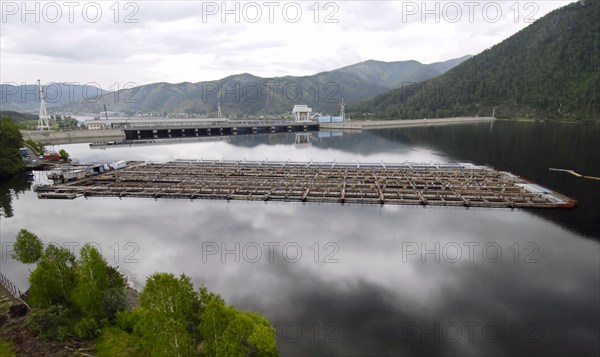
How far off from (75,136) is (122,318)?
9425 cm

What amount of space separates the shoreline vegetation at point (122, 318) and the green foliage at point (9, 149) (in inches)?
1600

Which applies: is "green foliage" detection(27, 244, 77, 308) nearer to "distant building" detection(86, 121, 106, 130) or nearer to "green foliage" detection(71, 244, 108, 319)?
"green foliage" detection(71, 244, 108, 319)

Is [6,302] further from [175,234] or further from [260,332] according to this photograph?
[260,332]

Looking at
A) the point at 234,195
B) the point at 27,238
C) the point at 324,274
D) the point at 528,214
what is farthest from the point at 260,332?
the point at 528,214

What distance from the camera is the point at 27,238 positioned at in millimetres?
18109

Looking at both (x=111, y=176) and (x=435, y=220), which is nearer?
(x=435, y=220)

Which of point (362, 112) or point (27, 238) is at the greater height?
point (362, 112)

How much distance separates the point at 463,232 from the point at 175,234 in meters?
23.2

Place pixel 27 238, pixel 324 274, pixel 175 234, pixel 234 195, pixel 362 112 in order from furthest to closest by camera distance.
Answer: pixel 362 112 → pixel 234 195 → pixel 175 234 → pixel 324 274 → pixel 27 238

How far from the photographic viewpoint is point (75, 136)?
88750 mm

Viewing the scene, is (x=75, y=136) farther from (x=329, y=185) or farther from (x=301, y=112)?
(x=329, y=185)

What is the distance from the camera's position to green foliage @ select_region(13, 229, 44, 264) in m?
17.8

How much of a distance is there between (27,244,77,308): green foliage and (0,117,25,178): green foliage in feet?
135

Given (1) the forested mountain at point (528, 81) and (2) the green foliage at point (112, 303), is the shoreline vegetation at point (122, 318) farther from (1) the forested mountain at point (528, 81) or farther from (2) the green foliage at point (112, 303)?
(1) the forested mountain at point (528, 81)
